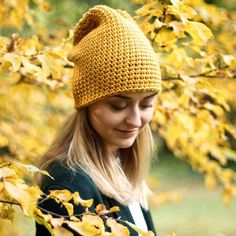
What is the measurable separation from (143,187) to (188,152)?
3.17ft

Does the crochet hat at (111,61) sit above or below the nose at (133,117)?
above

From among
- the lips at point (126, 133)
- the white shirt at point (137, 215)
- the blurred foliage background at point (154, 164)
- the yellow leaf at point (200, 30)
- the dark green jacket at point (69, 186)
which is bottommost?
the blurred foliage background at point (154, 164)

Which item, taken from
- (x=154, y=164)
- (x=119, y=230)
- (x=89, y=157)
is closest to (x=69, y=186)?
(x=89, y=157)

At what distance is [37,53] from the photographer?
1917mm

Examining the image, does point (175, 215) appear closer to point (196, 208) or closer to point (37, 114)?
point (196, 208)

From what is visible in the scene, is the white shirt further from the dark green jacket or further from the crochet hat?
the crochet hat

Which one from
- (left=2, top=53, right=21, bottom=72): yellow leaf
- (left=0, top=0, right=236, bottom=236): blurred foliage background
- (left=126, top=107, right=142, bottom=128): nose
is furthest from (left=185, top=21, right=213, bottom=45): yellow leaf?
(left=2, top=53, right=21, bottom=72): yellow leaf

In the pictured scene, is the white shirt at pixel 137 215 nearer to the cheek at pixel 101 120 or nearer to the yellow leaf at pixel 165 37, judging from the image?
the cheek at pixel 101 120

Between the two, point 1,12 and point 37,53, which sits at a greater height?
point 37,53

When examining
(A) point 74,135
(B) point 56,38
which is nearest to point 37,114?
(B) point 56,38

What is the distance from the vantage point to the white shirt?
201 cm

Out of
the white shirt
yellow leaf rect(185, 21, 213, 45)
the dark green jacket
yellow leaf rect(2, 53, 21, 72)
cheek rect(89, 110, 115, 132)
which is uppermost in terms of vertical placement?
yellow leaf rect(185, 21, 213, 45)

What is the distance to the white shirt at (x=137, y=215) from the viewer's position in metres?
2.01

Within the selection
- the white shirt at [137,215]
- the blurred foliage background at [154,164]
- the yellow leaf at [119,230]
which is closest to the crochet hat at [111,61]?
the blurred foliage background at [154,164]
